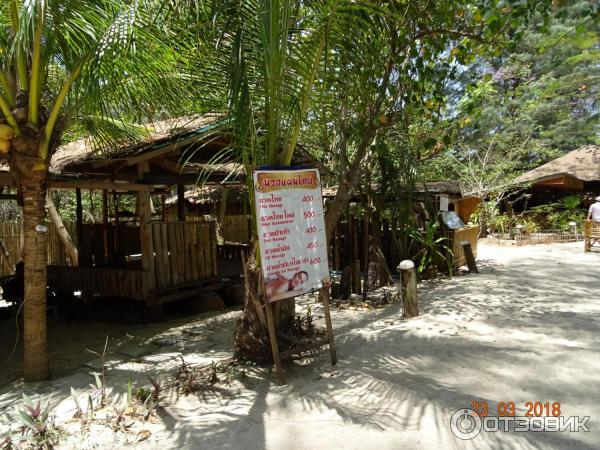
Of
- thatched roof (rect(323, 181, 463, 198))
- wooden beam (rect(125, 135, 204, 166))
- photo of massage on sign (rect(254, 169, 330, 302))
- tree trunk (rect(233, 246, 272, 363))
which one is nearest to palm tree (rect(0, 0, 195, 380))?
wooden beam (rect(125, 135, 204, 166))

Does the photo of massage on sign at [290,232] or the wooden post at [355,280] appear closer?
the photo of massage on sign at [290,232]

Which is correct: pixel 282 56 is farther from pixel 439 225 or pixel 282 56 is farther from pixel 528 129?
pixel 528 129

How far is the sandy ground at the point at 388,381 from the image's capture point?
290cm

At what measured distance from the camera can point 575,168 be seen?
652 inches

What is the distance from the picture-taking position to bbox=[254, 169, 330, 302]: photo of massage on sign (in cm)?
370

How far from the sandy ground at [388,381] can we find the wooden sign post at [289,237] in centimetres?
50

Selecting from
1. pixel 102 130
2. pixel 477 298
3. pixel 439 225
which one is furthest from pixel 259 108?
pixel 439 225

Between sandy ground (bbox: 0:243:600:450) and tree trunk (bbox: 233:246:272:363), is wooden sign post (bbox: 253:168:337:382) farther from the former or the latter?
sandy ground (bbox: 0:243:600:450)

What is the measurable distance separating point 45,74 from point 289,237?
298 cm

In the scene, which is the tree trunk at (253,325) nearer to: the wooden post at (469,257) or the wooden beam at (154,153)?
the wooden beam at (154,153)

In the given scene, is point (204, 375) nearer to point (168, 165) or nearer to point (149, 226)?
point (149, 226)
